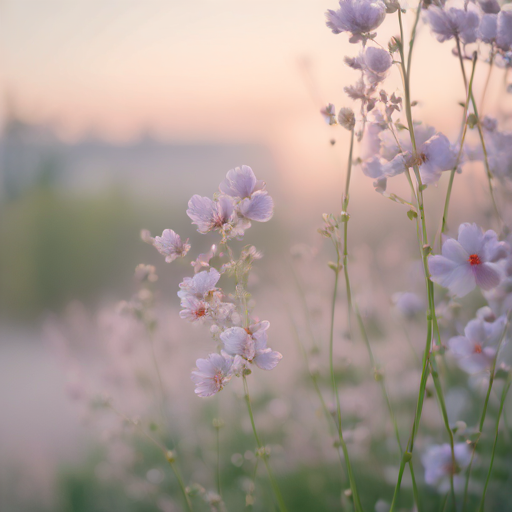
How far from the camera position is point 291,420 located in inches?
37.6

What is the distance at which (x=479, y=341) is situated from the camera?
0.43m

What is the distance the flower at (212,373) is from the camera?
0.34 meters

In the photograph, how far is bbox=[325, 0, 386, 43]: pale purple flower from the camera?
34cm

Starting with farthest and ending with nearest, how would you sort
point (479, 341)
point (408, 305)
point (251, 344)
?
point (408, 305), point (479, 341), point (251, 344)

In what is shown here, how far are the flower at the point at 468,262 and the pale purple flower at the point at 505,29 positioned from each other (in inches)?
6.0

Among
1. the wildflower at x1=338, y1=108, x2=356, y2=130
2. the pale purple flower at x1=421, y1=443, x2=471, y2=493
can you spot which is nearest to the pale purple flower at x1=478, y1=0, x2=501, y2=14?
the wildflower at x1=338, y1=108, x2=356, y2=130

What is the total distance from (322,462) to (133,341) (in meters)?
0.41

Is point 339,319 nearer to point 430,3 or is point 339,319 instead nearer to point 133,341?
point 133,341

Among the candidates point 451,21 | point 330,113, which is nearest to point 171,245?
point 330,113

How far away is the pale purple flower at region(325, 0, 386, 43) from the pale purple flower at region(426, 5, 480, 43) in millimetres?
42

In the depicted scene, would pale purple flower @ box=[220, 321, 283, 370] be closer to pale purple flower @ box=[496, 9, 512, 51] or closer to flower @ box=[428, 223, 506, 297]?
flower @ box=[428, 223, 506, 297]

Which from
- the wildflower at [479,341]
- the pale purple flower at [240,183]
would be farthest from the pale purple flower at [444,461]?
the pale purple flower at [240,183]

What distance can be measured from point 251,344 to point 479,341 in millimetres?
226

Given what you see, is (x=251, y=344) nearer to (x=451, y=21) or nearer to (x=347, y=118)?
(x=347, y=118)
